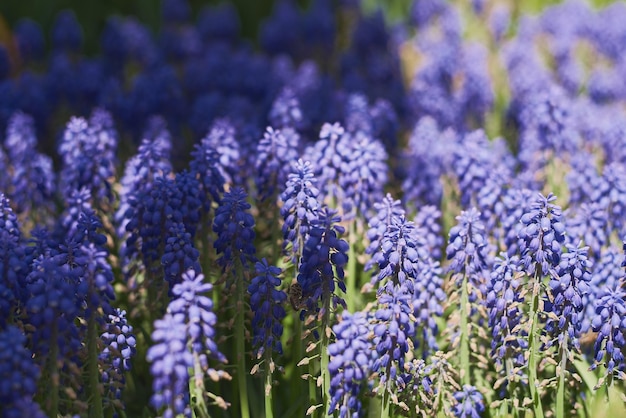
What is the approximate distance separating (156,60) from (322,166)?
5728 mm

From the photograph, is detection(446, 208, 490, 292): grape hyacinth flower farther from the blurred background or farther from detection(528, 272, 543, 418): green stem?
the blurred background

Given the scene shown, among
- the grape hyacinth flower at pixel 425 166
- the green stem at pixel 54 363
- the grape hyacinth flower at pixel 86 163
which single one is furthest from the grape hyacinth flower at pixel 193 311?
the grape hyacinth flower at pixel 425 166

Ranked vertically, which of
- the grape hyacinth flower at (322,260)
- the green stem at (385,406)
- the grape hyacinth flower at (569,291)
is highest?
the grape hyacinth flower at (322,260)

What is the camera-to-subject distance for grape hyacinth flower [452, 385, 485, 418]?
537 cm

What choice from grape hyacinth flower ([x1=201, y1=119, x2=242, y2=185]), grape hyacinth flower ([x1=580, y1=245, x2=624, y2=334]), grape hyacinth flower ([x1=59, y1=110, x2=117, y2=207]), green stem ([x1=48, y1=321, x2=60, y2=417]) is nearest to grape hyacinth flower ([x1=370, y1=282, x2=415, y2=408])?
grape hyacinth flower ([x1=580, y1=245, x2=624, y2=334])

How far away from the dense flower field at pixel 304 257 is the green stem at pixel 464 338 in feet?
0.08

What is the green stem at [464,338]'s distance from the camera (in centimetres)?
563

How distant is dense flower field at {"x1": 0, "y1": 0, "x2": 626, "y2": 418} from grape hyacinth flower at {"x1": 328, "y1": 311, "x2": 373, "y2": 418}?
17mm

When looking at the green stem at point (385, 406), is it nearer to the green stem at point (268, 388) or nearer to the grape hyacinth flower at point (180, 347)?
the green stem at point (268, 388)

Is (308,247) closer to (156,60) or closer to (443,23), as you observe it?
(156,60)

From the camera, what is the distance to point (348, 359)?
4.71m

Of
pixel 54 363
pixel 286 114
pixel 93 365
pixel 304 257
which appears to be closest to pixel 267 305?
pixel 304 257

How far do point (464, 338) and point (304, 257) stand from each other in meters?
1.46

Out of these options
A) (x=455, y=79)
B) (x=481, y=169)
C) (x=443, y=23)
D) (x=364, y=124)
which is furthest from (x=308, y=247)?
(x=443, y=23)
